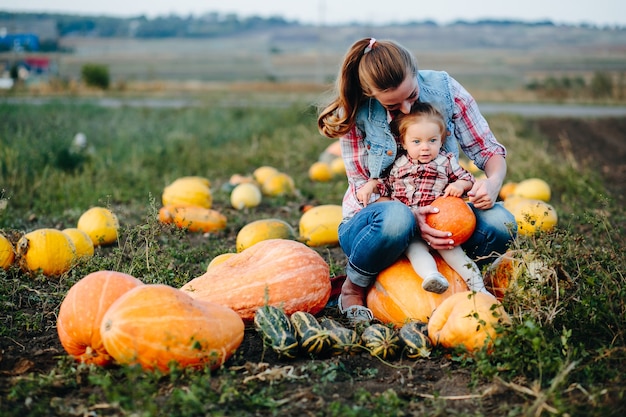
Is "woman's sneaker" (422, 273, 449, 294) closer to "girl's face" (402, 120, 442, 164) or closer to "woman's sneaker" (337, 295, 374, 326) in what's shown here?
"woman's sneaker" (337, 295, 374, 326)

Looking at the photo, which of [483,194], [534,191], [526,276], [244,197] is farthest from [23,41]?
[526,276]

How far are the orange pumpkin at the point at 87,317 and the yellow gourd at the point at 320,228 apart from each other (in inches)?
104

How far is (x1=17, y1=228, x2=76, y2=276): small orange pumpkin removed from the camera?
4980mm

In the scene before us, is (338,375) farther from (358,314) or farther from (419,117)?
(419,117)

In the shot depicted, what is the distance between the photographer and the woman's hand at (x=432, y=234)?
4078 mm

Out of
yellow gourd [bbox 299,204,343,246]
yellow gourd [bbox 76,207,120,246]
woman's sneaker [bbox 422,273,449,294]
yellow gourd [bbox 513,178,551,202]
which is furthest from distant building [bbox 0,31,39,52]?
woman's sneaker [bbox 422,273,449,294]

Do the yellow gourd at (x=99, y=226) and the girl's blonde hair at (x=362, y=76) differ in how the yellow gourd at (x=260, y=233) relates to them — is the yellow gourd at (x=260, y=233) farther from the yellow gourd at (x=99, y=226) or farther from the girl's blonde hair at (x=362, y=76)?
the girl's blonde hair at (x=362, y=76)

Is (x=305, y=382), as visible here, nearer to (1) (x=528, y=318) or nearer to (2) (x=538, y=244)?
(1) (x=528, y=318)

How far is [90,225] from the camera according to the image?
5.95 meters

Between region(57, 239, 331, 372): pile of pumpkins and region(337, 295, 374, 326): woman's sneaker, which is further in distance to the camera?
region(337, 295, 374, 326): woman's sneaker

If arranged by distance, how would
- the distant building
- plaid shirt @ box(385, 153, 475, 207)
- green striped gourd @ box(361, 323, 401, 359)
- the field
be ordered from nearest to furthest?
the field < green striped gourd @ box(361, 323, 401, 359) < plaid shirt @ box(385, 153, 475, 207) < the distant building

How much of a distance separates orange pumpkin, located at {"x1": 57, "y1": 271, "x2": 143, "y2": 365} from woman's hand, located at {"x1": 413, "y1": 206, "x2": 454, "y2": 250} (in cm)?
172

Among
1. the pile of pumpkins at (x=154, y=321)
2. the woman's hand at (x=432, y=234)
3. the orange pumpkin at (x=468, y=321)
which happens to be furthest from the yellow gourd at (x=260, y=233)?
the orange pumpkin at (x=468, y=321)

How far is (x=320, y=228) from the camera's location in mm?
6047
